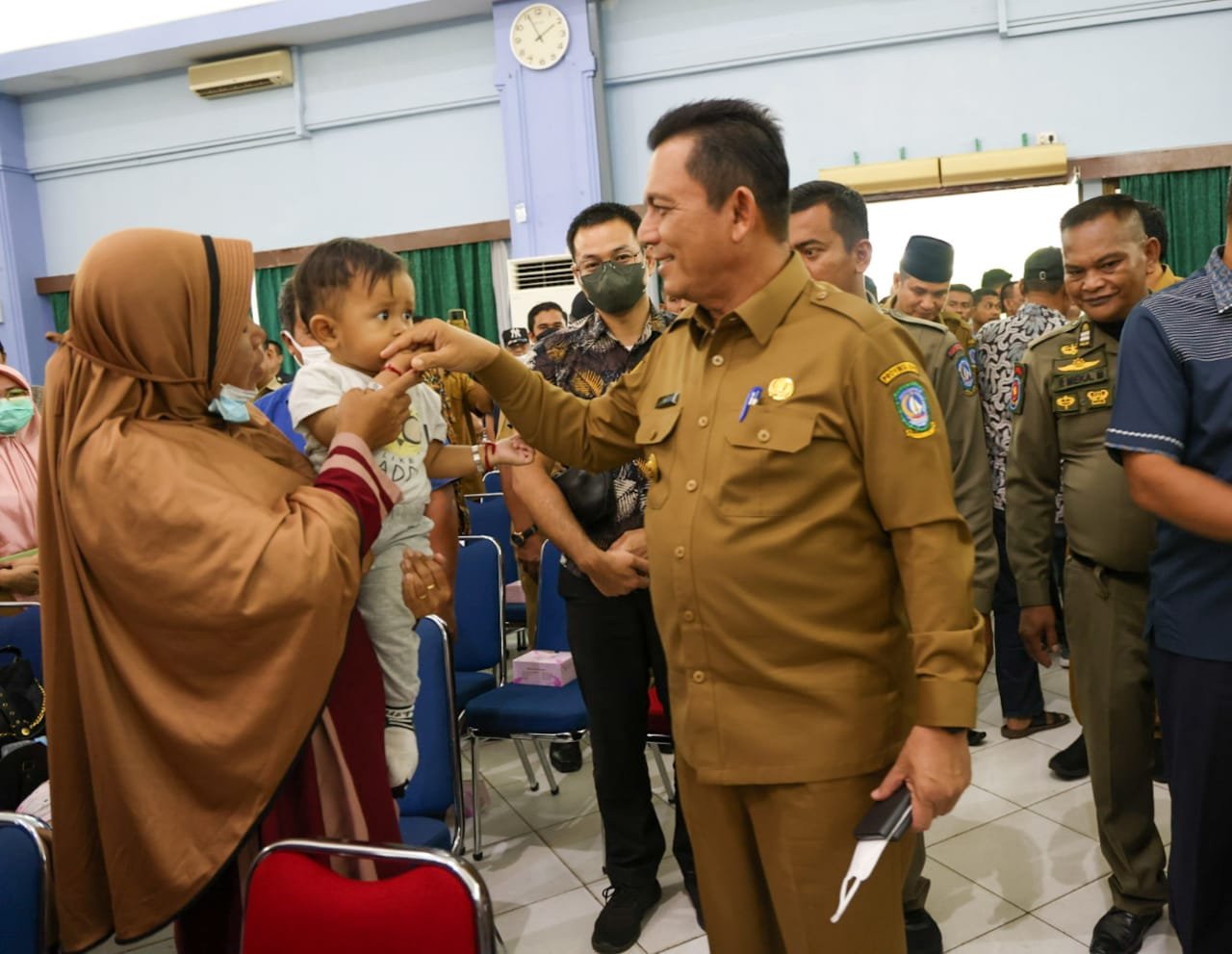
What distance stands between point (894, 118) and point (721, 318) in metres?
6.52

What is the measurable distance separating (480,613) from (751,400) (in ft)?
7.13

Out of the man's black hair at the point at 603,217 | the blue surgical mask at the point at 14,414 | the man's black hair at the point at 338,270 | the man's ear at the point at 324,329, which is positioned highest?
the man's black hair at the point at 603,217

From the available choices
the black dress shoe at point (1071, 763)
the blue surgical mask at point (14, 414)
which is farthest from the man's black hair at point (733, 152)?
the blue surgical mask at point (14, 414)

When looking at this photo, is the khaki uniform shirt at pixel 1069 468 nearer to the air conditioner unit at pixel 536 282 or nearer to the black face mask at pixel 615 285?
the black face mask at pixel 615 285

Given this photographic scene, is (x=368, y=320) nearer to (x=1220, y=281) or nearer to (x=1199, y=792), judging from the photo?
(x=1220, y=281)

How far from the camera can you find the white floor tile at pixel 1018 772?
3230 mm

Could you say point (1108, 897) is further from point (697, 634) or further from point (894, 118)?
point (894, 118)

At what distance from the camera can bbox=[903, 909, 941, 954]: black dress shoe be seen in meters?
2.38

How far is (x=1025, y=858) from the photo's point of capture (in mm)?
2820

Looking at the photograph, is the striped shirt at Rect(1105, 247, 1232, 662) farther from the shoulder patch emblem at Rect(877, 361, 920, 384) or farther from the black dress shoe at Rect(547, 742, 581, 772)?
the black dress shoe at Rect(547, 742, 581, 772)

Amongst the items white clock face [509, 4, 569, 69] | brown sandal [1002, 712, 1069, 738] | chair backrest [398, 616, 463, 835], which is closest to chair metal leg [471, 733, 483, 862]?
chair backrest [398, 616, 463, 835]

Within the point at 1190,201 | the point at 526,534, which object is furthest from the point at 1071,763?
the point at 1190,201

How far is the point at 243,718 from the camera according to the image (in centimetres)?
144

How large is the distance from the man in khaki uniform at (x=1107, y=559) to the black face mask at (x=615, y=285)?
3.45 feet
